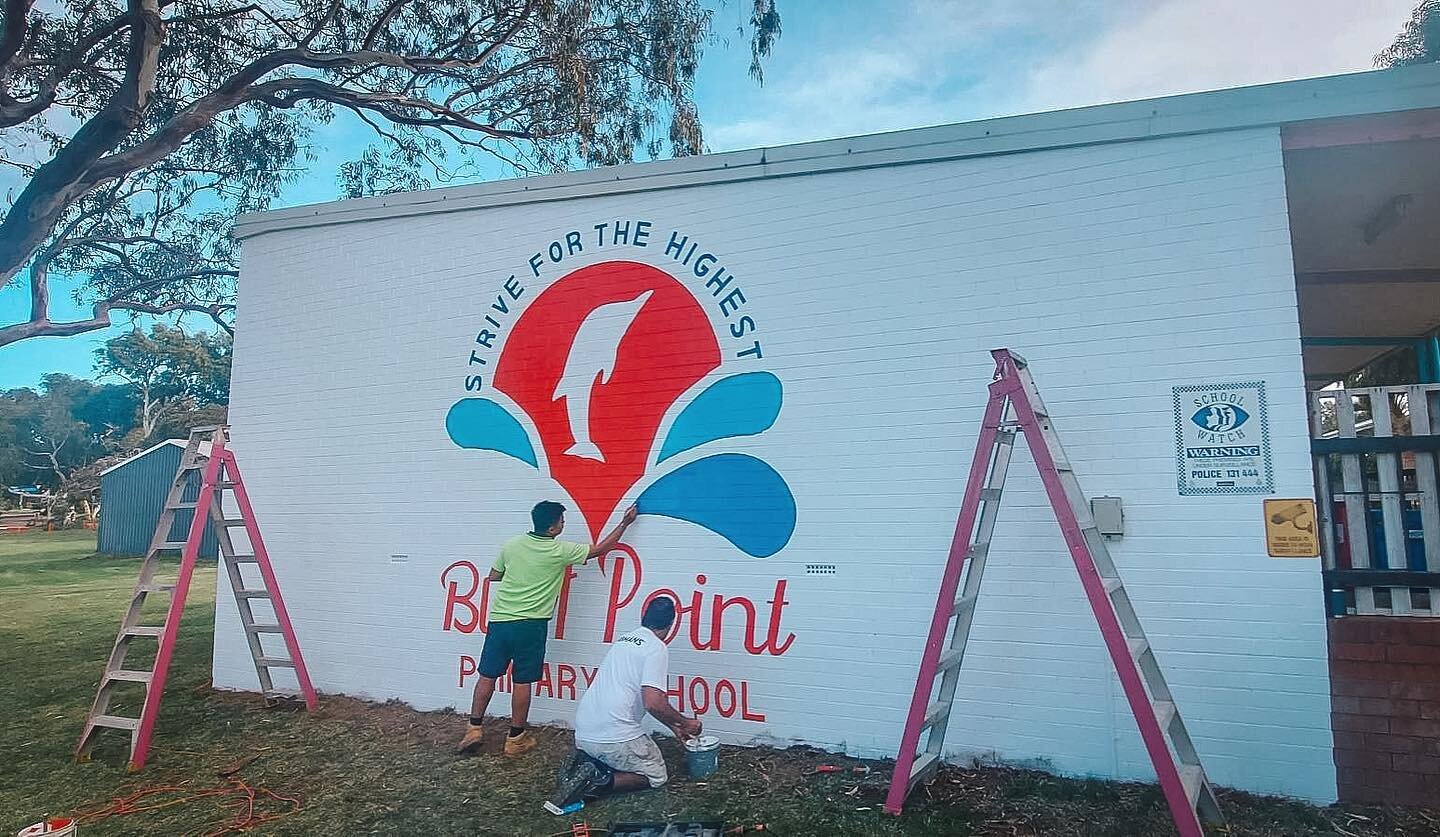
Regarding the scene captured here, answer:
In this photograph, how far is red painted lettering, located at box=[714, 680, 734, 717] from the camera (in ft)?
18.6

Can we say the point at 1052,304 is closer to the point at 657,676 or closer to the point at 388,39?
the point at 657,676

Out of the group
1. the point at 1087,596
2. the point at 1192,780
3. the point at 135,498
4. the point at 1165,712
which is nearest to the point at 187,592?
the point at 1087,596

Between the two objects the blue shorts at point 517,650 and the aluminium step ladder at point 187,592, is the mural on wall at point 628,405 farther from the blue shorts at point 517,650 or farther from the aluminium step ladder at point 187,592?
the aluminium step ladder at point 187,592

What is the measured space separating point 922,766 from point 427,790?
2.86 metres

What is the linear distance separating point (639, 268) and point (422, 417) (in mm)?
2176

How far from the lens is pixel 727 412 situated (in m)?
5.87

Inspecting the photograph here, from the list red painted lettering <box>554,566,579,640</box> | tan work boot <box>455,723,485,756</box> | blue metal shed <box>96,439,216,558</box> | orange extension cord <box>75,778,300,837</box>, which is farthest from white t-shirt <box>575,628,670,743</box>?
blue metal shed <box>96,439,216,558</box>

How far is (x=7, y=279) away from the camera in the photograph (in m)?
10.4

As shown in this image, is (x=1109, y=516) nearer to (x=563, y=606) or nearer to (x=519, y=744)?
(x=563, y=606)

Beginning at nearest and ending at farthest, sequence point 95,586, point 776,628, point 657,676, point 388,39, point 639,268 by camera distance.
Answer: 1. point 657,676
2. point 776,628
3. point 639,268
4. point 388,39
5. point 95,586

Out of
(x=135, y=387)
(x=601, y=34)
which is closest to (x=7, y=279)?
(x=601, y=34)

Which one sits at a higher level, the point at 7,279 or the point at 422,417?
the point at 7,279

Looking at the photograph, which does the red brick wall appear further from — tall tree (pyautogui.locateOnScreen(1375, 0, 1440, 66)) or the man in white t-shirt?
tall tree (pyautogui.locateOnScreen(1375, 0, 1440, 66))

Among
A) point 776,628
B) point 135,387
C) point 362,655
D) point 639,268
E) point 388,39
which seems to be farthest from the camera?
point 135,387
